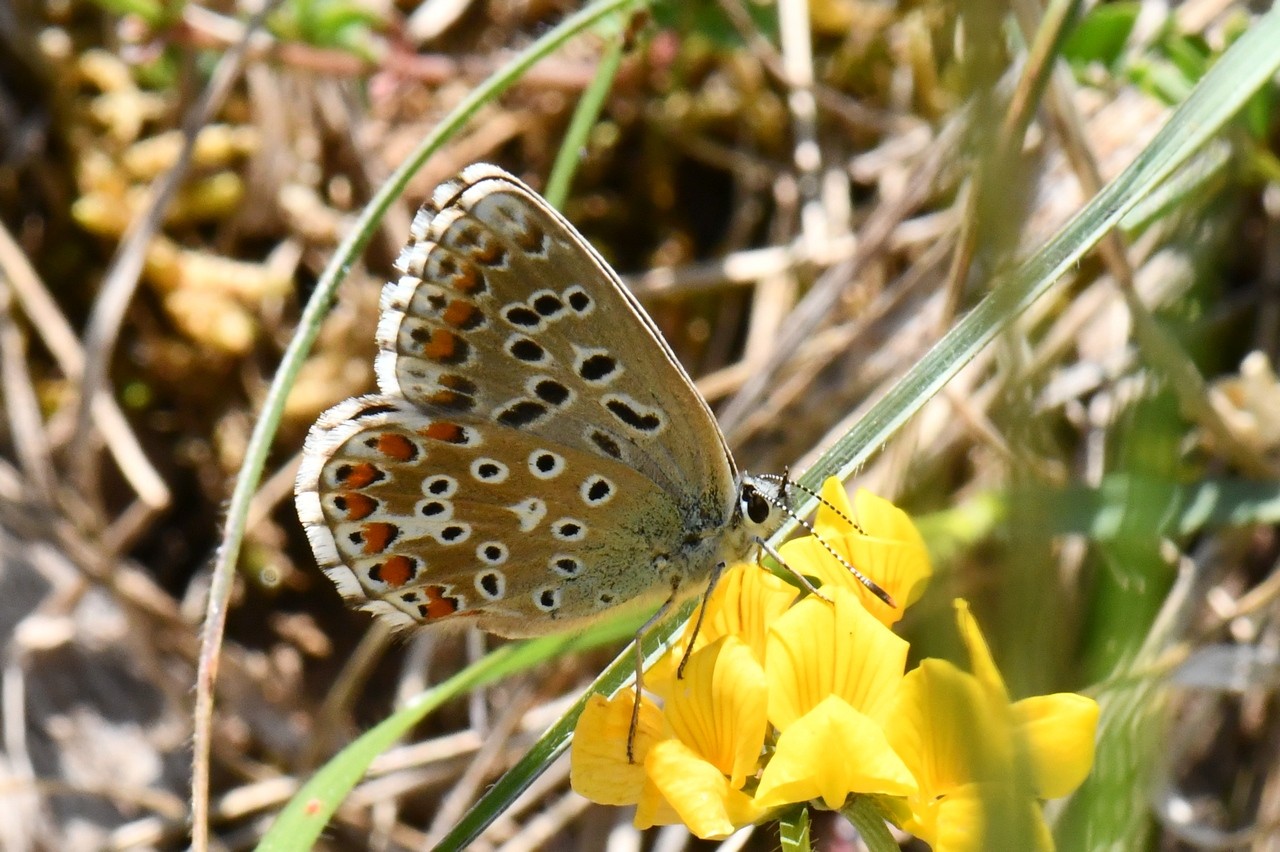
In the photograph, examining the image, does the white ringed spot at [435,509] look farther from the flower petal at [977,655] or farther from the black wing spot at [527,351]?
the flower petal at [977,655]

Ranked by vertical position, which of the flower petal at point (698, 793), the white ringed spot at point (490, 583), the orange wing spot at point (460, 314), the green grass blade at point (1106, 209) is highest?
the green grass blade at point (1106, 209)

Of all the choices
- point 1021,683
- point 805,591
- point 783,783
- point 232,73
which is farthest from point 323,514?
point 232,73

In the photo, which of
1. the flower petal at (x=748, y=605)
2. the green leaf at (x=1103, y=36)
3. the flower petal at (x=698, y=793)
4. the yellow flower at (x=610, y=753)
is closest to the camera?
the flower petal at (x=698, y=793)

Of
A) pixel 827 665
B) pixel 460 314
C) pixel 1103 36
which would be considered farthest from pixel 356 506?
pixel 1103 36

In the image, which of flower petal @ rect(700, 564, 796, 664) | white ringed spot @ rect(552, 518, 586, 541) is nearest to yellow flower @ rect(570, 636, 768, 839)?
flower petal @ rect(700, 564, 796, 664)

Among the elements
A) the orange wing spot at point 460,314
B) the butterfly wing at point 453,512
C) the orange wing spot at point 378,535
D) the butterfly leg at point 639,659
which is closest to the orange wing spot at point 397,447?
the butterfly wing at point 453,512

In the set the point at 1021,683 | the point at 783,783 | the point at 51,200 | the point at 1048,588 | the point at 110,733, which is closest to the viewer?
the point at 1048,588

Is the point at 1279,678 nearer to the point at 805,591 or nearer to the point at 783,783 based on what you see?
the point at 805,591

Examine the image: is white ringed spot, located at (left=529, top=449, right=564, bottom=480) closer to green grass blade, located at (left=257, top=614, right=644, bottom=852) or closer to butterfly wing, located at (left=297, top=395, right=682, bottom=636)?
butterfly wing, located at (left=297, top=395, right=682, bottom=636)
